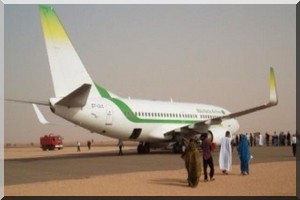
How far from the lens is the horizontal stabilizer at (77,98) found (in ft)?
71.6

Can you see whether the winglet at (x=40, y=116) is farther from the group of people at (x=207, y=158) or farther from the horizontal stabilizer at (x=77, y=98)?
the group of people at (x=207, y=158)

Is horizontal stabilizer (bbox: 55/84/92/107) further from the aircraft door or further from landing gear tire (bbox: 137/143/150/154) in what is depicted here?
landing gear tire (bbox: 137/143/150/154)

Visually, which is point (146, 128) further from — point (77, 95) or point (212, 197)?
point (212, 197)

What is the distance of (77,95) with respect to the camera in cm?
2245

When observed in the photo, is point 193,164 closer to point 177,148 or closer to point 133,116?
point 133,116

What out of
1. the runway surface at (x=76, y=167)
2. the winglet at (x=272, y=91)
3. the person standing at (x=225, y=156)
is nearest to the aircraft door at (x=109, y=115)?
the runway surface at (x=76, y=167)

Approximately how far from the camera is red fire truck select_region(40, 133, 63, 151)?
175ft

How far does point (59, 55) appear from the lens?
24.2 meters

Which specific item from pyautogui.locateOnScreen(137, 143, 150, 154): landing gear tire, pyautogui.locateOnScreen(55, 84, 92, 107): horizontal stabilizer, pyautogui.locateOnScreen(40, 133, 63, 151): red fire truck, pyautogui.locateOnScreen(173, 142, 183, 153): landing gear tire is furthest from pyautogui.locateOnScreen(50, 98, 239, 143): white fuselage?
pyautogui.locateOnScreen(40, 133, 63, 151): red fire truck

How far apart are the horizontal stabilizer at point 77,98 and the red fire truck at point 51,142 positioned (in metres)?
30.7

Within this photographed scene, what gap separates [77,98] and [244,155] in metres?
10.3

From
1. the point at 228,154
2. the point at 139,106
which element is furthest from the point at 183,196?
the point at 139,106

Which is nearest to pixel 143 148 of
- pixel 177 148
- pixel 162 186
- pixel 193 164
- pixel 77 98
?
pixel 177 148

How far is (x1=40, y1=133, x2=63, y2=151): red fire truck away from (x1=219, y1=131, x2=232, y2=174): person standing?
39.6m
